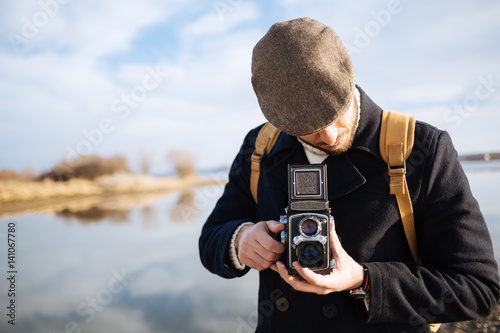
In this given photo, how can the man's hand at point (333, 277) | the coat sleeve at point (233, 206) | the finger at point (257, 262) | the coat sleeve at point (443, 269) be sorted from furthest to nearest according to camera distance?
the coat sleeve at point (233, 206), the finger at point (257, 262), the coat sleeve at point (443, 269), the man's hand at point (333, 277)

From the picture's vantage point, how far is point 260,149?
2.12 meters

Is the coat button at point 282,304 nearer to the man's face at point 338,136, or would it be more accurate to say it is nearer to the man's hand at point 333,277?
the man's hand at point 333,277

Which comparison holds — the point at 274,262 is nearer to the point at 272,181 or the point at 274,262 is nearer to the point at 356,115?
the point at 272,181

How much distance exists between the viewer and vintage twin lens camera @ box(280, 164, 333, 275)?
1541 millimetres

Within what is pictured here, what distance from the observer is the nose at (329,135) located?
5.36 feet

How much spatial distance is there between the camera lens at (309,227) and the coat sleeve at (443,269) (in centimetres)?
30

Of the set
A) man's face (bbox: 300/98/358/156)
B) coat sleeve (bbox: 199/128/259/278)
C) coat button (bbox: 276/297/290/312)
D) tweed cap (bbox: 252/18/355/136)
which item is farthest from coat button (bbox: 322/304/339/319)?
tweed cap (bbox: 252/18/355/136)

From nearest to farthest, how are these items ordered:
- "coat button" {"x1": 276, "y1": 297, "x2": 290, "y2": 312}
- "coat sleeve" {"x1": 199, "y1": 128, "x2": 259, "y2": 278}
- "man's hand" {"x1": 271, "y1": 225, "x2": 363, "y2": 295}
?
1. "man's hand" {"x1": 271, "y1": 225, "x2": 363, "y2": 295}
2. "coat button" {"x1": 276, "y1": 297, "x2": 290, "y2": 312}
3. "coat sleeve" {"x1": 199, "y1": 128, "x2": 259, "y2": 278}

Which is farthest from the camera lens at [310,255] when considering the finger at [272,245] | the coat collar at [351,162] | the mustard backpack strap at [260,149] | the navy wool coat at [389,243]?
the mustard backpack strap at [260,149]

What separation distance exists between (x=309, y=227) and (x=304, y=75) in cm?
67

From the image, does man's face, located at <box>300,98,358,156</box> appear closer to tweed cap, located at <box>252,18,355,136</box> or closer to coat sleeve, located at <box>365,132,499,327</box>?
tweed cap, located at <box>252,18,355,136</box>

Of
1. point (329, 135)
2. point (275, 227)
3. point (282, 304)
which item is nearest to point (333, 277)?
point (275, 227)

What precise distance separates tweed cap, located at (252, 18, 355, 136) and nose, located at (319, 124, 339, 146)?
0.08 metres

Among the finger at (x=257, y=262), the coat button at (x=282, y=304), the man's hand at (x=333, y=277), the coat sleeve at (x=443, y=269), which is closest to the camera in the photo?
the man's hand at (x=333, y=277)
